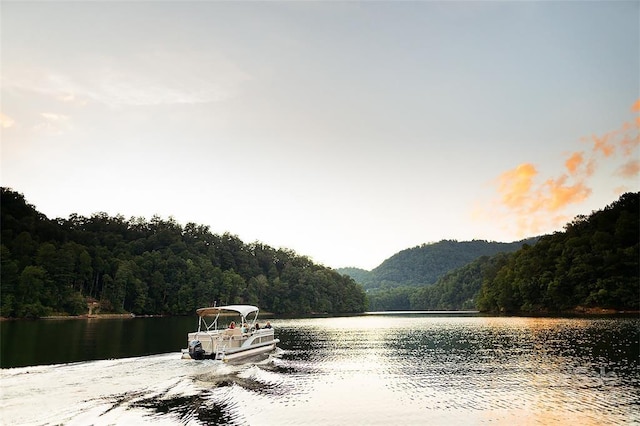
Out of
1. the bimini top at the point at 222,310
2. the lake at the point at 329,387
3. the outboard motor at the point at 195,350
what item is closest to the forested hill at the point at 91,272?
the lake at the point at 329,387

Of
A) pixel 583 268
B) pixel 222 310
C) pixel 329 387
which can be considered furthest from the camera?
pixel 583 268

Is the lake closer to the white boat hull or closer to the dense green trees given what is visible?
the white boat hull

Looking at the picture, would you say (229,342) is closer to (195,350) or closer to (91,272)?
(195,350)

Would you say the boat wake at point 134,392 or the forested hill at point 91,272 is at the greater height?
the forested hill at point 91,272

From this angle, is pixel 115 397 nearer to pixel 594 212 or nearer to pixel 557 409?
pixel 557 409

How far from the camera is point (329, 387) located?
28422 mm

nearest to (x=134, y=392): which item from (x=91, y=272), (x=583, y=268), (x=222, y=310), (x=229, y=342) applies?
(x=229, y=342)

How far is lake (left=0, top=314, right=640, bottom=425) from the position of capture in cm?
2067

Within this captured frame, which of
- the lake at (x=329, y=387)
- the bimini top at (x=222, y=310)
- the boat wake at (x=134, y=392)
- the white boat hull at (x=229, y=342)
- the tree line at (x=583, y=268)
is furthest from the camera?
the tree line at (x=583, y=268)

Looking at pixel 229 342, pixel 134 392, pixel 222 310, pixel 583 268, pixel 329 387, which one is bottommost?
pixel 329 387

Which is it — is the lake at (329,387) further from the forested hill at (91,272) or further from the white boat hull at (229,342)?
the forested hill at (91,272)

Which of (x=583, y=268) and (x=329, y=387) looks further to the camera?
(x=583, y=268)

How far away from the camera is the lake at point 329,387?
2067 centimetres

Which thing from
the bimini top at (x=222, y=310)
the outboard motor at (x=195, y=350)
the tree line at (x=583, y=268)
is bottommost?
the outboard motor at (x=195, y=350)
